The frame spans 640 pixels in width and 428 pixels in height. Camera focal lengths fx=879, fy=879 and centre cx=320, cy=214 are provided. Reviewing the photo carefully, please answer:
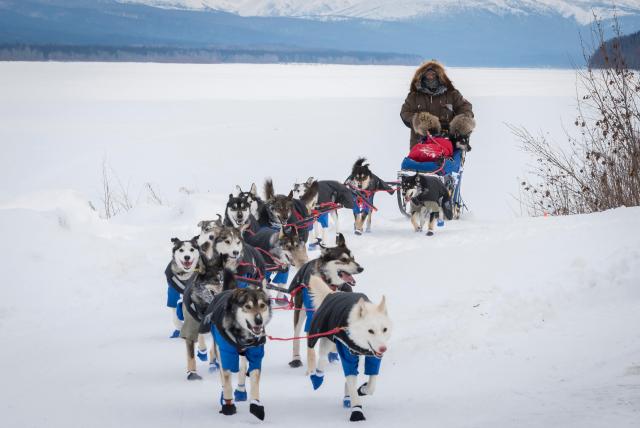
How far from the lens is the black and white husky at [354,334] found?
5.04m

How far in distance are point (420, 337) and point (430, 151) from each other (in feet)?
16.3

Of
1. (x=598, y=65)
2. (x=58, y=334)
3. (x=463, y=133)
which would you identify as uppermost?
(x=598, y=65)

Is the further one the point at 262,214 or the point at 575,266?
the point at 262,214

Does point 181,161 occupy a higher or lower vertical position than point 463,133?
lower

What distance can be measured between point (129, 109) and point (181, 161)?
12.7 meters

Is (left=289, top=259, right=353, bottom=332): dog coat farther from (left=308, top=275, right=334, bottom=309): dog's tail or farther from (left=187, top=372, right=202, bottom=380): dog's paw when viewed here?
(left=187, top=372, right=202, bottom=380): dog's paw

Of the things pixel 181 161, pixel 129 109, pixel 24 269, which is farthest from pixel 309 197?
pixel 129 109

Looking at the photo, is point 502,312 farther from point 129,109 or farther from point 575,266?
point 129,109

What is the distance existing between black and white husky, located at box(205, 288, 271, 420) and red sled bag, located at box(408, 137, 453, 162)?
6.38m

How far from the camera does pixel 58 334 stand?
7.81 meters

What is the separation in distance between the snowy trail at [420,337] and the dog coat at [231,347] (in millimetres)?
330

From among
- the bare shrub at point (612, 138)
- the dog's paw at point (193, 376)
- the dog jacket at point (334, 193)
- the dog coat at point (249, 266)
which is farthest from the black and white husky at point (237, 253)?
the dog jacket at point (334, 193)

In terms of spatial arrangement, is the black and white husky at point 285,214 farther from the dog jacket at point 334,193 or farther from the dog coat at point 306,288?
the dog coat at point 306,288

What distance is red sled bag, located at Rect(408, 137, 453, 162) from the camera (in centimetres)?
1136
